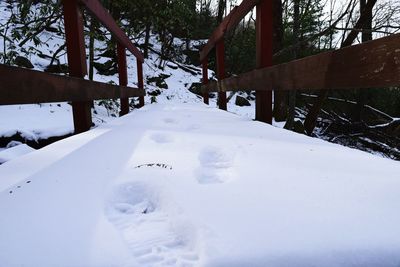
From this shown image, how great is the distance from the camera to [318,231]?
2.24 ft

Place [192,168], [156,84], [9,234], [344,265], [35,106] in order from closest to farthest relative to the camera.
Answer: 1. [344,265]
2. [9,234]
3. [192,168]
4. [35,106]
5. [156,84]

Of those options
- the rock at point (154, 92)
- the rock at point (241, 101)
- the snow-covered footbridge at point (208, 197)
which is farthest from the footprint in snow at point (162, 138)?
the rock at point (241, 101)

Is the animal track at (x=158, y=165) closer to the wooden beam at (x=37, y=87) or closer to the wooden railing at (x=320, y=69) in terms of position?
the wooden beam at (x=37, y=87)

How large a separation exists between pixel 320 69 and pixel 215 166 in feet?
2.12

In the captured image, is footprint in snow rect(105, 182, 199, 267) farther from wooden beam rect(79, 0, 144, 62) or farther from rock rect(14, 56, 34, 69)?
rock rect(14, 56, 34, 69)

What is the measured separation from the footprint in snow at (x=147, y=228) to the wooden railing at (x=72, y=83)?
567 millimetres

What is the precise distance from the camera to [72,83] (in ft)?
6.29

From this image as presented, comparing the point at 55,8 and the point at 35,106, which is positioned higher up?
the point at 55,8

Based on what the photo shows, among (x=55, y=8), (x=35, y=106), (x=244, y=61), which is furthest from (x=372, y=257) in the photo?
(x=244, y=61)

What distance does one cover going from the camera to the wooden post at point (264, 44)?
2465 millimetres

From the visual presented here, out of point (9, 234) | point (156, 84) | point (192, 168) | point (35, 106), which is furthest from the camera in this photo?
point (156, 84)

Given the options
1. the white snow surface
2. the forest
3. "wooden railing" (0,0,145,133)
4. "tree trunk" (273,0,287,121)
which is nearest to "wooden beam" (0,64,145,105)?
"wooden railing" (0,0,145,133)

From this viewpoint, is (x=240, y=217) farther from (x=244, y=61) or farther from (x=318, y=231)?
(x=244, y=61)

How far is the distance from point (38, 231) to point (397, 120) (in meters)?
5.20
